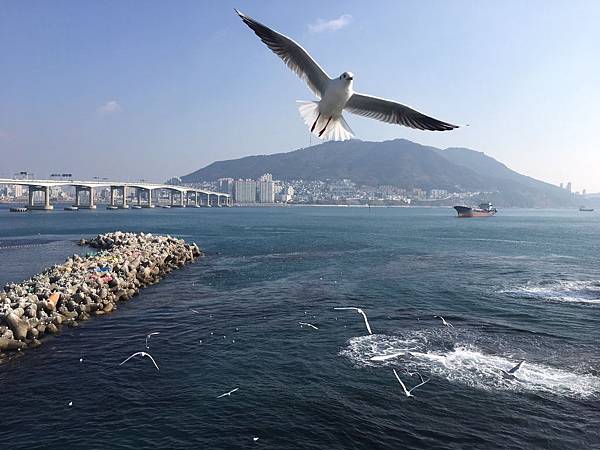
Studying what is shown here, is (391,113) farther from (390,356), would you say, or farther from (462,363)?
(462,363)

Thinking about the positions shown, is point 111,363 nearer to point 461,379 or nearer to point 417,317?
point 461,379

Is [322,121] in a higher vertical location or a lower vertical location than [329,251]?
higher

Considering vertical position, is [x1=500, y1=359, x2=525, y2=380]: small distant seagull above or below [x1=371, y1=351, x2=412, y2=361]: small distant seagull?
above

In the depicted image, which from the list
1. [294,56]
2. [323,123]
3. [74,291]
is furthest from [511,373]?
[74,291]

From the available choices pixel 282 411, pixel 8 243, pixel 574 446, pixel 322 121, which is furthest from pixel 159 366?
pixel 8 243

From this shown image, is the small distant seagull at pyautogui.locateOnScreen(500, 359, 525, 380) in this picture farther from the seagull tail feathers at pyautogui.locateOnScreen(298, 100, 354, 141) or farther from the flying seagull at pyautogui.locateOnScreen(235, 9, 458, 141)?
the seagull tail feathers at pyautogui.locateOnScreen(298, 100, 354, 141)

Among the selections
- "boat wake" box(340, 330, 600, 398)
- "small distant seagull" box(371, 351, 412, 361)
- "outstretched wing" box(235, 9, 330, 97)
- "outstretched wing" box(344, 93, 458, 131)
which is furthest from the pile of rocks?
"outstretched wing" box(344, 93, 458, 131)
